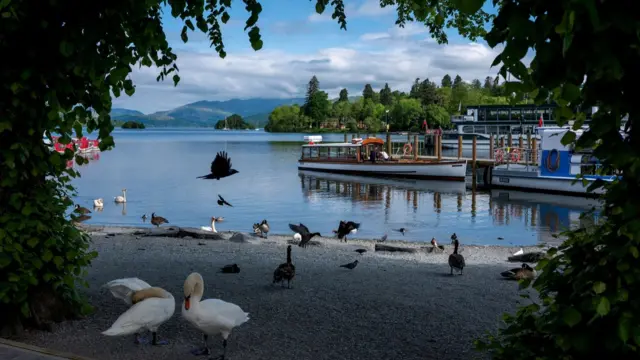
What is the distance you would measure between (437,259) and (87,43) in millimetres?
10974

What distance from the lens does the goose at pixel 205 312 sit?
596 centimetres

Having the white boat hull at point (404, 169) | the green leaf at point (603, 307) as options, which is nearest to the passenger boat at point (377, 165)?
the white boat hull at point (404, 169)

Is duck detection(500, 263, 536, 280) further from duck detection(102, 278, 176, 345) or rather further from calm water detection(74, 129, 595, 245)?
calm water detection(74, 129, 595, 245)

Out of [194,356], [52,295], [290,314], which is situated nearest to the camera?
[194,356]

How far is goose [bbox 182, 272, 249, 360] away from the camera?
596 centimetres

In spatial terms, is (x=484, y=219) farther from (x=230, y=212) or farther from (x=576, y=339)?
(x=576, y=339)

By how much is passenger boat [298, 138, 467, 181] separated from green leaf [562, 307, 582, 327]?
50.0 m

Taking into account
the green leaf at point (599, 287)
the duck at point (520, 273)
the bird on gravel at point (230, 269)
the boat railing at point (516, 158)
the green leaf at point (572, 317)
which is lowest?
the duck at point (520, 273)

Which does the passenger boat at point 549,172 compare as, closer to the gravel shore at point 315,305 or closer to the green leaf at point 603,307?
the gravel shore at point 315,305

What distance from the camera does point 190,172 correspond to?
67.1 m

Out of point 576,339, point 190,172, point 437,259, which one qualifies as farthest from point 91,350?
point 190,172

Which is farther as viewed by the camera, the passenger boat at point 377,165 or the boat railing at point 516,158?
the passenger boat at point 377,165

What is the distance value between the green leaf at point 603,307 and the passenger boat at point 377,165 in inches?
1975

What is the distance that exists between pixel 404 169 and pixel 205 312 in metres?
50.1
